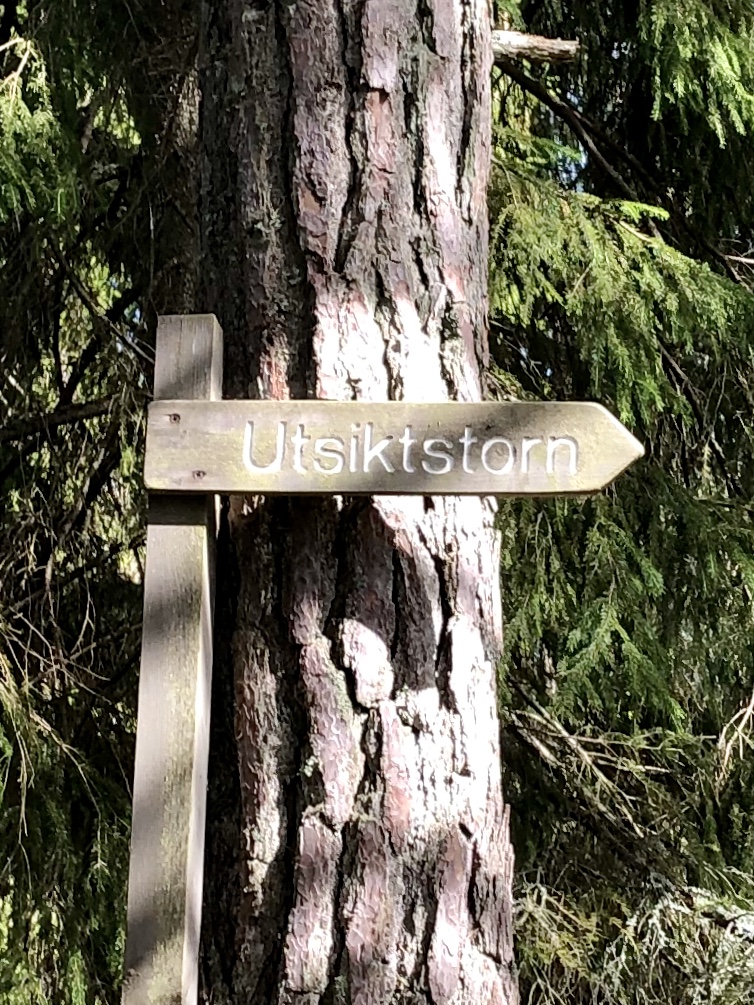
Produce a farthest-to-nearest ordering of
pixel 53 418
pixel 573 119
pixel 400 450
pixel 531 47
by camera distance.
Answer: pixel 573 119 < pixel 53 418 < pixel 531 47 < pixel 400 450

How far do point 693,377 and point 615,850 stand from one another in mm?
1226

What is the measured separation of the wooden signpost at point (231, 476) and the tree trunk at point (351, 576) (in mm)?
66

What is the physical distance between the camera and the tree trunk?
1184 millimetres

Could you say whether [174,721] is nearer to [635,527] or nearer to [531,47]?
[531,47]

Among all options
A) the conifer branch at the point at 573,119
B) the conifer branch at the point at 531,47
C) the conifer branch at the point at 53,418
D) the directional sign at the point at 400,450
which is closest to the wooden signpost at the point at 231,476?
the directional sign at the point at 400,450

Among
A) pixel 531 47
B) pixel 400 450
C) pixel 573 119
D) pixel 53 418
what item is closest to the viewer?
pixel 400 450

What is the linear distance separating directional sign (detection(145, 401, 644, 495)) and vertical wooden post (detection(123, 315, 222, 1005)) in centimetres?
5

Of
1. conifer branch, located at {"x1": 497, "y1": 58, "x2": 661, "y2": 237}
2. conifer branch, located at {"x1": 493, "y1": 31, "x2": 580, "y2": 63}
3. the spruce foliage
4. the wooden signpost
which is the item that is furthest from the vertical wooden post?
conifer branch, located at {"x1": 497, "y1": 58, "x2": 661, "y2": 237}

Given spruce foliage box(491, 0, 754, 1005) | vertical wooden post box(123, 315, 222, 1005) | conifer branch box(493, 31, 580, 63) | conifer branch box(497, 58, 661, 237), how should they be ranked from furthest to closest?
conifer branch box(497, 58, 661, 237) < spruce foliage box(491, 0, 754, 1005) < conifer branch box(493, 31, 580, 63) < vertical wooden post box(123, 315, 222, 1005)

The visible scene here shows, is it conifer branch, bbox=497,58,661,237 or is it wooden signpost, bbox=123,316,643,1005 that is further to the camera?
conifer branch, bbox=497,58,661,237

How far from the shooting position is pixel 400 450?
1169 mm

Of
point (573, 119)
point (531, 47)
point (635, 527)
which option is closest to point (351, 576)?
point (531, 47)

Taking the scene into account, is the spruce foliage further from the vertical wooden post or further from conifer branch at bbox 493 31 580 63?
the vertical wooden post

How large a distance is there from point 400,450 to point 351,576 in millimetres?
153
